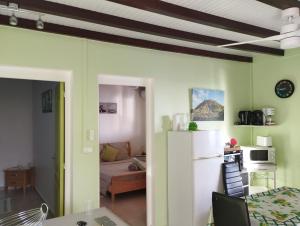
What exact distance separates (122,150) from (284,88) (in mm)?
3960

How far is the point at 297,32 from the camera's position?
7.21 ft

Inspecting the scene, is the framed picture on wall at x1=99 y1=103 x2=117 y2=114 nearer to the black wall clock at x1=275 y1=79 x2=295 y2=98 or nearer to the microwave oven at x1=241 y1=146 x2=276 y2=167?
the microwave oven at x1=241 y1=146 x2=276 y2=167

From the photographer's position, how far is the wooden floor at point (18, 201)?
184 inches

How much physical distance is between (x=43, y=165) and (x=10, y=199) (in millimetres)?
1003

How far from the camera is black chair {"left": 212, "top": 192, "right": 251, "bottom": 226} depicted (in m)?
1.97

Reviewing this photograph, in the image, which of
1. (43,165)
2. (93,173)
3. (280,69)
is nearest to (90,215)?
(93,173)

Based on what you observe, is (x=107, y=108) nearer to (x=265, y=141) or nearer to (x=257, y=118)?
(x=257, y=118)

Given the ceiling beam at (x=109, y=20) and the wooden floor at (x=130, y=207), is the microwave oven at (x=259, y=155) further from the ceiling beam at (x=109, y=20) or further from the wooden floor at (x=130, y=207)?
the wooden floor at (x=130, y=207)

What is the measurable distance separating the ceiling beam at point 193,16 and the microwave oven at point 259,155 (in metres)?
1.92

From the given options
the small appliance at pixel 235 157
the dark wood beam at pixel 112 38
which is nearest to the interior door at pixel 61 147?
the dark wood beam at pixel 112 38

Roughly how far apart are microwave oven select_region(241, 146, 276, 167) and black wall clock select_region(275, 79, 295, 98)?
91 cm

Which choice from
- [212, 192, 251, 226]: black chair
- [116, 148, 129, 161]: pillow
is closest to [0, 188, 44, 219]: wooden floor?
[116, 148, 129, 161]: pillow

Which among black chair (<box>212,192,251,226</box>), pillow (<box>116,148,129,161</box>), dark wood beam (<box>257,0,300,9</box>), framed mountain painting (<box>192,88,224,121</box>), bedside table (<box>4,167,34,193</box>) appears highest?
dark wood beam (<box>257,0,300,9</box>)

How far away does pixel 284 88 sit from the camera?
13.9ft
